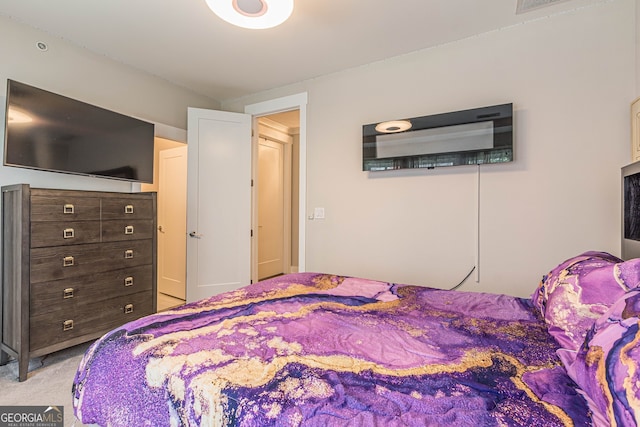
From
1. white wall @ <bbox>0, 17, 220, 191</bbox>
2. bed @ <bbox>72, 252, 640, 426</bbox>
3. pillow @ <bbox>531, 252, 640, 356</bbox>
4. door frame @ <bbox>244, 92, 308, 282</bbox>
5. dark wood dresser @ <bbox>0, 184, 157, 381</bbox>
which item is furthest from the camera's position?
door frame @ <bbox>244, 92, 308, 282</bbox>

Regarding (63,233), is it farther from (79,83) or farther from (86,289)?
(79,83)

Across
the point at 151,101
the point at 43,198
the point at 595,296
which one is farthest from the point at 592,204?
the point at 151,101

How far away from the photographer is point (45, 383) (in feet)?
6.57

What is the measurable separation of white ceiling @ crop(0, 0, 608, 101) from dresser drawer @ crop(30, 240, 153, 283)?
5.79ft

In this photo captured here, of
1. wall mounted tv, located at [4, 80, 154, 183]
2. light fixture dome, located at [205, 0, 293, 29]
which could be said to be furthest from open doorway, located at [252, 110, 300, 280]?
light fixture dome, located at [205, 0, 293, 29]

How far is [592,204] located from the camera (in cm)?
209

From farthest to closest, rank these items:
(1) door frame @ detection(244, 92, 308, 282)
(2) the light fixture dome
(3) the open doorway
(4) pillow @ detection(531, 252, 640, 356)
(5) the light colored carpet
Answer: (3) the open doorway → (1) door frame @ detection(244, 92, 308, 282) → (5) the light colored carpet → (2) the light fixture dome → (4) pillow @ detection(531, 252, 640, 356)

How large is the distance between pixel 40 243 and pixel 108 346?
1593mm

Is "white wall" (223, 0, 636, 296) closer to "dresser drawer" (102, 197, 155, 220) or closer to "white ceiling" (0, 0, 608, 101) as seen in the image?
"white ceiling" (0, 0, 608, 101)

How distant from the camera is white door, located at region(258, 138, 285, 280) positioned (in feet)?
16.7

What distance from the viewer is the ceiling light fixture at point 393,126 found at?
2.70 meters

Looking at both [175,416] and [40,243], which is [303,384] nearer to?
[175,416]

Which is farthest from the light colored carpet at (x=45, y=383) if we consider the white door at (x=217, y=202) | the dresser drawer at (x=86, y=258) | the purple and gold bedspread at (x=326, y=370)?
the white door at (x=217, y=202)

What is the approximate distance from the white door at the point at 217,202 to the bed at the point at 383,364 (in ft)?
6.96
